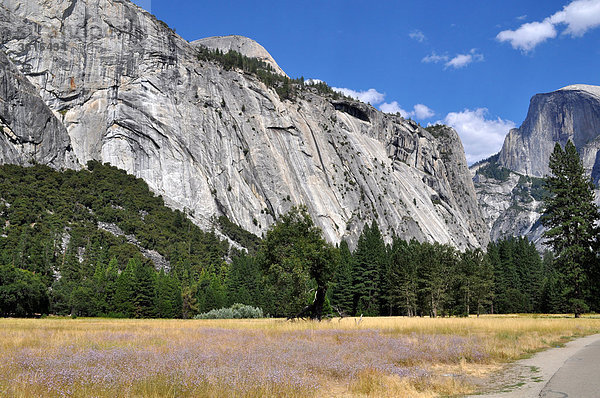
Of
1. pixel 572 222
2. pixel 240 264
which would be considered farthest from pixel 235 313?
pixel 572 222

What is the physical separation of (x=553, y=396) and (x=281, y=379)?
5596 mm

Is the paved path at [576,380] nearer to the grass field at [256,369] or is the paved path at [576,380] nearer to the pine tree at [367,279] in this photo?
the grass field at [256,369]

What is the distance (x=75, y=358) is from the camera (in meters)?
11.5

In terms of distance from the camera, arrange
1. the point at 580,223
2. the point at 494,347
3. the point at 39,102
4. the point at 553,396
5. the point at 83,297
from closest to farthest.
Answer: the point at 553,396
the point at 494,347
the point at 580,223
the point at 83,297
the point at 39,102

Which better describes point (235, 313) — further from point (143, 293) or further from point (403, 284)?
point (403, 284)

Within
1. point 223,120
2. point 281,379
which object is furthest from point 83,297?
point 223,120

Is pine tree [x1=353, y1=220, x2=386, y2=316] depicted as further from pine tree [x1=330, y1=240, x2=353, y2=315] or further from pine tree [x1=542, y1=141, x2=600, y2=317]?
pine tree [x1=542, y1=141, x2=600, y2=317]

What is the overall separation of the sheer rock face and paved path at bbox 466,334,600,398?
106147 mm

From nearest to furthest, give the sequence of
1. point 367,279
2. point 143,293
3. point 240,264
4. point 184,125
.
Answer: point 143,293 < point 367,279 < point 240,264 < point 184,125

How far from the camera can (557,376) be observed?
1118cm

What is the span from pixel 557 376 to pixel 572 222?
35.6 metres

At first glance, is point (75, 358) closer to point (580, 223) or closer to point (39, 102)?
point (580, 223)

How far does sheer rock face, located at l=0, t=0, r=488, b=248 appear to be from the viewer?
123 meters

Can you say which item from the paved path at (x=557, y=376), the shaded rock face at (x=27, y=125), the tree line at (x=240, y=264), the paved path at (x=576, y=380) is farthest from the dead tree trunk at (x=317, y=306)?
the shaded rock face at (x=27, y=125)
